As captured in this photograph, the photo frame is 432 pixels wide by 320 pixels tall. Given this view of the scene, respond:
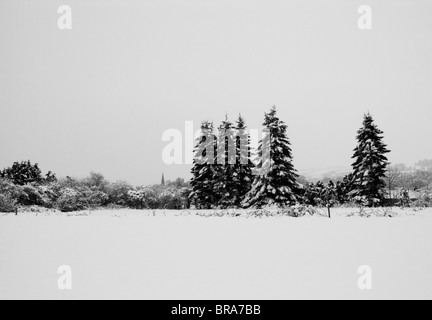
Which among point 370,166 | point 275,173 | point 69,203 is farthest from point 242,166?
point 69,203

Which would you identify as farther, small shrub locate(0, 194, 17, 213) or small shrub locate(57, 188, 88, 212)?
small shrub locate(57, 188, 88, 212)

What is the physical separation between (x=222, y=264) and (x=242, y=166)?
84.9ft

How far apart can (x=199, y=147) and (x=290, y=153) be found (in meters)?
10.7

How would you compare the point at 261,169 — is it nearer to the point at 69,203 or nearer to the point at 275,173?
the point at 275,173

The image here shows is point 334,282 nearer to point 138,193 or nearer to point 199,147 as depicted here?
point 199,147

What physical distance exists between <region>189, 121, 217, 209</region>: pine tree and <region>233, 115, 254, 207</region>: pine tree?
8.78ft

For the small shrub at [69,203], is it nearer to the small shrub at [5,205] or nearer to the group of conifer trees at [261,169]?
the small shrub at [5,205]

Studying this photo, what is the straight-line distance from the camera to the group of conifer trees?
87.2 ft

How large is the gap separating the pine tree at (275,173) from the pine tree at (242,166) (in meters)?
3.44

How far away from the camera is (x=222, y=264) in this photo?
252 inches

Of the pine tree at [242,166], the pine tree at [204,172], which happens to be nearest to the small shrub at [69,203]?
the pine tree at [204,172]

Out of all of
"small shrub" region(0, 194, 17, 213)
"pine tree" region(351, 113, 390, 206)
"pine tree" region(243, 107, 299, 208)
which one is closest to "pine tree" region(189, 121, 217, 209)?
"pine tree" region(243, 107, 299, 208)

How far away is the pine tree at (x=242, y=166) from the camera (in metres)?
31.2

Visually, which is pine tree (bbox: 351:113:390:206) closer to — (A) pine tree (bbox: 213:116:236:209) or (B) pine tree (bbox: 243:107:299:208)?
(B) pine tree (bbox: 243:107:299:208)
